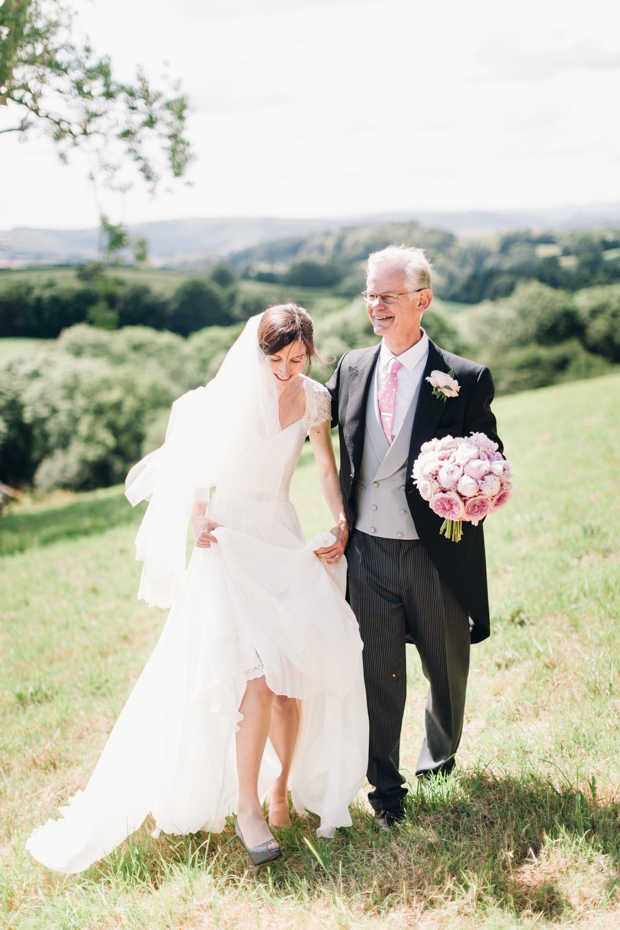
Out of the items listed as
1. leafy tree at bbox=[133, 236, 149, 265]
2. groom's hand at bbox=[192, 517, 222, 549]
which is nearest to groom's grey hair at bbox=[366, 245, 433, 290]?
groom's hand at bbox=[192, 517, 222, 549]

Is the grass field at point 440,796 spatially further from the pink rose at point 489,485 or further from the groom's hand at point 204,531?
the pink rose at point 489,485

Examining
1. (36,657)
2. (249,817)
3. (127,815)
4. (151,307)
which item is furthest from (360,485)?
(151,307)

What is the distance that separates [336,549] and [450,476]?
803 millimetres

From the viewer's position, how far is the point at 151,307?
6397cm

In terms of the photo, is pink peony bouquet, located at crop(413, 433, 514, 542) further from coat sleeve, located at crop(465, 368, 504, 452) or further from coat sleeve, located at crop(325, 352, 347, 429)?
coat sleeve, located at crop(325, 352, 347, 429)

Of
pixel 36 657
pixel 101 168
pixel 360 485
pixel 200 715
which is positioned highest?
pixel 101 168

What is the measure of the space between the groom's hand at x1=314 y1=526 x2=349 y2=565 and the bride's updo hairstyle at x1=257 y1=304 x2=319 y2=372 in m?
0.91

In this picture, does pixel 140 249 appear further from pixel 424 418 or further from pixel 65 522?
pixel 424 418

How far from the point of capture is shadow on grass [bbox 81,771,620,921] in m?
2.72

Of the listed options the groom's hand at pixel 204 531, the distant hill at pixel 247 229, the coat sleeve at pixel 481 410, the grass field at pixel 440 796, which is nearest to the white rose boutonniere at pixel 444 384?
the coat sleeve at pixel 481 410

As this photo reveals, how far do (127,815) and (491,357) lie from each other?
4653cm

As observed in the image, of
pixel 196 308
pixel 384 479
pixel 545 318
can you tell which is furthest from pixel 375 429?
pixel 196 308

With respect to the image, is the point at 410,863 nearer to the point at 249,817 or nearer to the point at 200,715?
the point at 249,817

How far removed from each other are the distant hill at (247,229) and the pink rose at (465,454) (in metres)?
50.8
